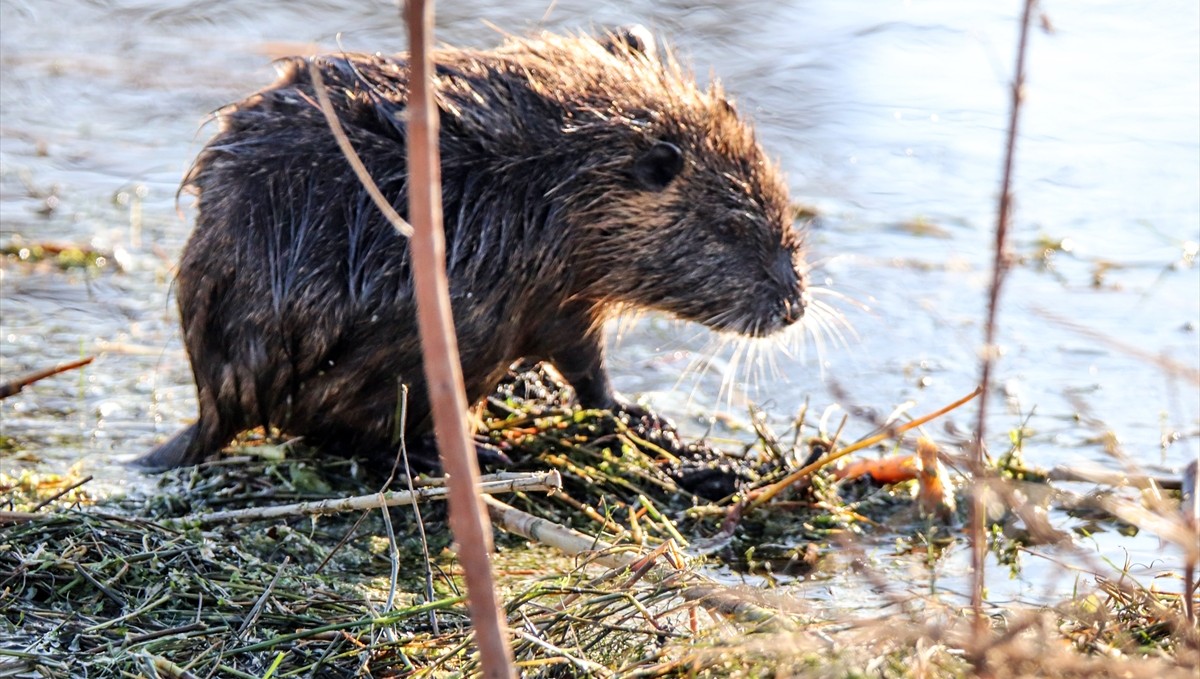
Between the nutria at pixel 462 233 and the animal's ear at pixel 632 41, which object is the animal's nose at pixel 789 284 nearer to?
the nutria at pixel 462 233

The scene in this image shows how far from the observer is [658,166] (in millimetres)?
3486

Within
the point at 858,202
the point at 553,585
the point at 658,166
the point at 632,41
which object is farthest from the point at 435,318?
the point at 858,202

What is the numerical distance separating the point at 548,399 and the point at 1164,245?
2357 millimetres

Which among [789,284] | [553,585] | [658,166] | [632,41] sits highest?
[632,41]

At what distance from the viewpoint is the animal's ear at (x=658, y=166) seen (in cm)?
345

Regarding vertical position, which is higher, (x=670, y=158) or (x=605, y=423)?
(x=670, y=158)

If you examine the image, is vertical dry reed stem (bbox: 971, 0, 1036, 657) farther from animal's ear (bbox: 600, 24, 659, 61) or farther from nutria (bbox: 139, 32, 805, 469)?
animal's ear (bbox: 600, 24, 659, 61)

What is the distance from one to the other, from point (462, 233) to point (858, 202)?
9.05 feet

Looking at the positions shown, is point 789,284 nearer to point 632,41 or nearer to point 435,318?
point 632,41

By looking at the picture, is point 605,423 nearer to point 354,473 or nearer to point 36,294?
point 354,473

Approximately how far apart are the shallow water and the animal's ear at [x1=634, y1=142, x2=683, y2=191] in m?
0.45

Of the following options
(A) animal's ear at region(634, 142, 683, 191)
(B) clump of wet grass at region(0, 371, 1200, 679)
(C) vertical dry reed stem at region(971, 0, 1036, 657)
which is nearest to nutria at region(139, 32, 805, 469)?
(A) animal's ear at region(634, 142, 683, 191)

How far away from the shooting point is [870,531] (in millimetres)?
3270

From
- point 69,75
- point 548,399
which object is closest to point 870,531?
point 548,399
